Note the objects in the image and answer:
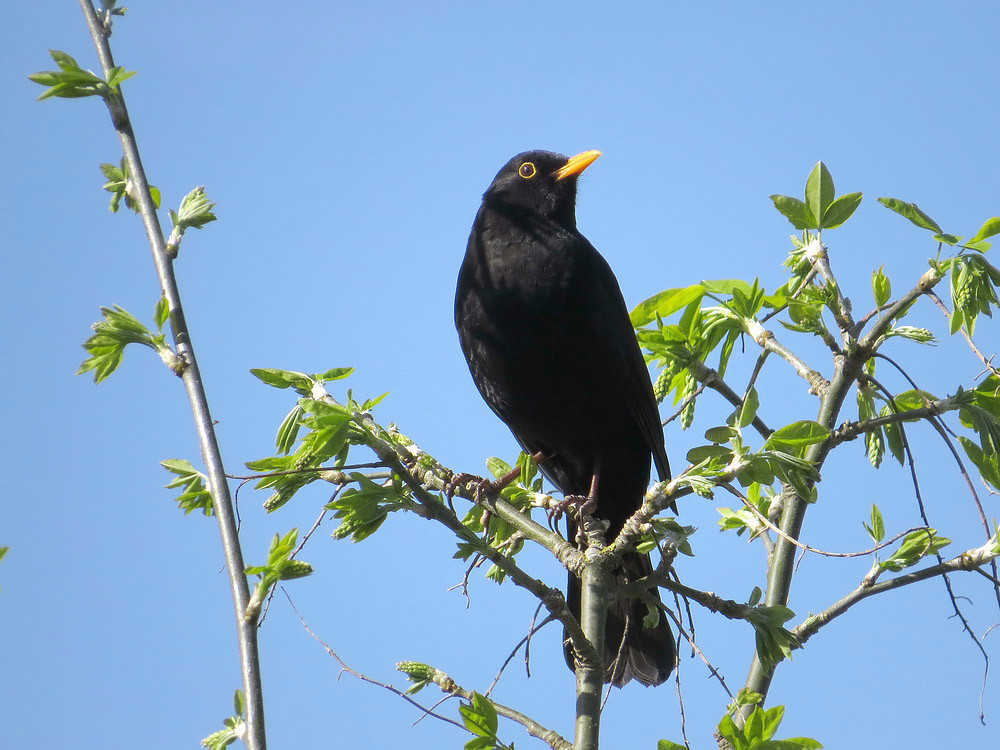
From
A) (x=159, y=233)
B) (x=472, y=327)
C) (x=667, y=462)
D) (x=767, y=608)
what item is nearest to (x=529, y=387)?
(x=472, y=327)

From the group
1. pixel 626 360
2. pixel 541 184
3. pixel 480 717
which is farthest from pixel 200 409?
pixel 541 184

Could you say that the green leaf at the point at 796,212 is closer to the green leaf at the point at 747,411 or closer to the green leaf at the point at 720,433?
the green leaf at the point at 747,411

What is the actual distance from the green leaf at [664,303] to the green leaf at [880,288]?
0.56 m

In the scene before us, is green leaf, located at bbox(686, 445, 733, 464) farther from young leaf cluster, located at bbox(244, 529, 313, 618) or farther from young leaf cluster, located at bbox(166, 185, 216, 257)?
young leaf cluster, located at bbox(166, 185, 216, 257)

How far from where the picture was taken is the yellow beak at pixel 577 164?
557 cm

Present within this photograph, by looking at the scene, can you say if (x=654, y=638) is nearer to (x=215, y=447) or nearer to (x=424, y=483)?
(x=424, y=483)

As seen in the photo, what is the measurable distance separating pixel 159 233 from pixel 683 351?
78.2 inches

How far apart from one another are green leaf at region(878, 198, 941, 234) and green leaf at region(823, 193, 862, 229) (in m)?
0.31

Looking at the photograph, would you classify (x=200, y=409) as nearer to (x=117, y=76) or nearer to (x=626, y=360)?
(x=117, y=76)

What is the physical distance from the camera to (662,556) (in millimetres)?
2719

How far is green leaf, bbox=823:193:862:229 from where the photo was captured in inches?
127

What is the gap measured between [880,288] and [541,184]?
260 centimetres

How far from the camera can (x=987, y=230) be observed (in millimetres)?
2889

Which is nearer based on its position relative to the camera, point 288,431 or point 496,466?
point 288,431
